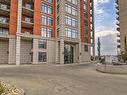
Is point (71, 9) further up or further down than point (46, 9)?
further up

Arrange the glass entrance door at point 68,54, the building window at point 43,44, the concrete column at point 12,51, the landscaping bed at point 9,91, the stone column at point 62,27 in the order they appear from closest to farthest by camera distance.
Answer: the landscaping bed at point 9,91
the concrete column at point 12,51
the building window at point 43,44
the stone column at point 62,27
the glass entrance door at point 68,54

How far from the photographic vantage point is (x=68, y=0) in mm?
47406

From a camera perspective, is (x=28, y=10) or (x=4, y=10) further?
(x=28, y=10)

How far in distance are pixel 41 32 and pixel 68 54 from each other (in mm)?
11523

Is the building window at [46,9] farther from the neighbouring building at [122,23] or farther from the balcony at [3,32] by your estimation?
the neighbouring building at [122,23]

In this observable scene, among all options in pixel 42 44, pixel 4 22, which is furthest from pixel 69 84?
pixel 4 22

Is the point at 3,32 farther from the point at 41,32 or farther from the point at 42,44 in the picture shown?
the point at 42,44

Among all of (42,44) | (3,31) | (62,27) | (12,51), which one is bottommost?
(12,51)

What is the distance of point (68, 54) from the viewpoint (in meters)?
48.4

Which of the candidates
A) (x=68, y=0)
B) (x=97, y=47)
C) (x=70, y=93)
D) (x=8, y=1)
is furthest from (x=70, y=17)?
(x=70, y=93)

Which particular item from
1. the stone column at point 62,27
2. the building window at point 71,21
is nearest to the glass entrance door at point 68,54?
the stone column at point 62,27

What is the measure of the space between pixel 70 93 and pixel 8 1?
36.4 m

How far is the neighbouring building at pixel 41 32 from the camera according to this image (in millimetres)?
38309

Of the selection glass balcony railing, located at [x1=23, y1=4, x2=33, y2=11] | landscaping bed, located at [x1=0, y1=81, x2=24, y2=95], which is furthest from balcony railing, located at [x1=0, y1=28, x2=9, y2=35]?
landscaping bed, located at [x1=0, y1=81, x2=24, y2=95]
